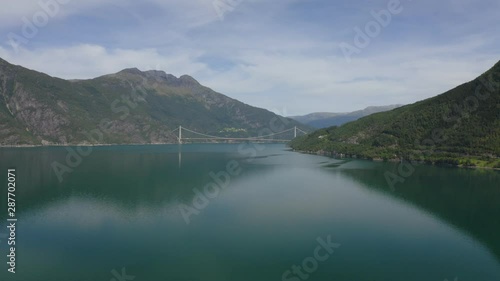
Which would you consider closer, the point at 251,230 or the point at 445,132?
the point at 251,230

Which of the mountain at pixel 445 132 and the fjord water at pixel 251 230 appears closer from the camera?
the fjord water at pixel 251 230

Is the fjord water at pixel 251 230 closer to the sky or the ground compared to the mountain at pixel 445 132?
closer to the ground

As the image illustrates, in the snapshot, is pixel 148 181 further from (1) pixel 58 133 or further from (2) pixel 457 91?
(1) pixel 58 133

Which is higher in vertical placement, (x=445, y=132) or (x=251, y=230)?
(x=445, y=132)

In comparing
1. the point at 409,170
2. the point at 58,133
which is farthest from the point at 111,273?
the point at 58,133
